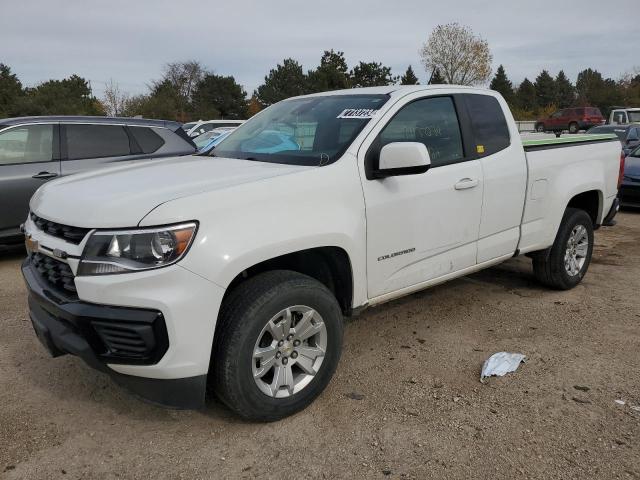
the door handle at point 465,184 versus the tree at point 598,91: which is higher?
the tree at point 598,91

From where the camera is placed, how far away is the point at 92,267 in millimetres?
2432

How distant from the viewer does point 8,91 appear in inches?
1937

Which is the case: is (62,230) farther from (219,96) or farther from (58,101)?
(219,96)

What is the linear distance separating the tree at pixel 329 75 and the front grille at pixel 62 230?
55578mm

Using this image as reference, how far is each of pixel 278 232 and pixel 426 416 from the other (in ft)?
4.27

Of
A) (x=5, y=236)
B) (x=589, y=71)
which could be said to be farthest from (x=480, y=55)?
(x=5, y=236)

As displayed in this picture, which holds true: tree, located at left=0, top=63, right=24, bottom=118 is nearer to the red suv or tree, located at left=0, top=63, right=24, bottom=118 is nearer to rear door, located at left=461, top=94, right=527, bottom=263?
the red suv

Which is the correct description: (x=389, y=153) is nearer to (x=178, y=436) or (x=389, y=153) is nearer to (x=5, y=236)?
(x=178, y=436)

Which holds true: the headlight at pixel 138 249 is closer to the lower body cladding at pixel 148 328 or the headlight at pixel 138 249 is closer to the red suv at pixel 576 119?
the lower body cladding at pixel 148 328

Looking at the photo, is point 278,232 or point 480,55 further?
point 480,55

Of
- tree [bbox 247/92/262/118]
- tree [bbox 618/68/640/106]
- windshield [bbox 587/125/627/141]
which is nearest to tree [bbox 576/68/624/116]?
tree [bbox 618/68/640/106]

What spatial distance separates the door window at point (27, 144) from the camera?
6.09m

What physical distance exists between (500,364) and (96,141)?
17.7 ft

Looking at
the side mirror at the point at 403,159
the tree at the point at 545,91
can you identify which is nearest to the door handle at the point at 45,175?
the side mirror at the point at 403,159
